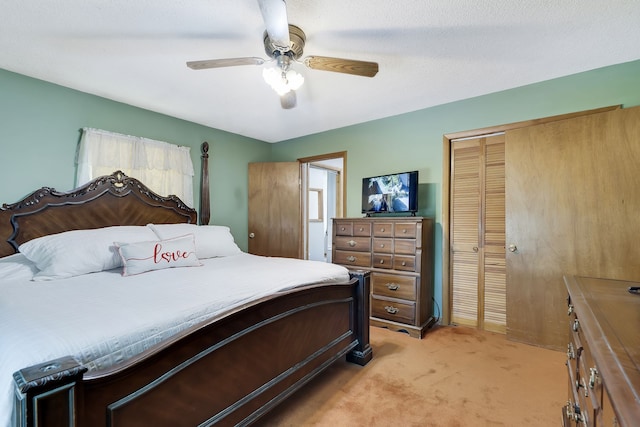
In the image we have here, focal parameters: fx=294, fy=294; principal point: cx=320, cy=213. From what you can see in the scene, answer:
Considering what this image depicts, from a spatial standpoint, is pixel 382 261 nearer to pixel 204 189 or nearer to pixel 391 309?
pixel 391 309

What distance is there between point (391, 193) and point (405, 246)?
0.67 m

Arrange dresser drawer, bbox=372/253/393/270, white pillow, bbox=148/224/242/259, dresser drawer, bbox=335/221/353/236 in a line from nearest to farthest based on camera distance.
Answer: white pillow, bbox=148/224/242/259
dresser drawer, bbox=372/253/393/270
dresser drawer, bbox=335/221/353/236

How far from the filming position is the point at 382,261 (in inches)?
120

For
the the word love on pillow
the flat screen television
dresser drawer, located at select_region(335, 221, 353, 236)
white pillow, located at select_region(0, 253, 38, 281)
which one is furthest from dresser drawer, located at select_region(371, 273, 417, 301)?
white pillow, located at select_region(0, 253, 38, 281)

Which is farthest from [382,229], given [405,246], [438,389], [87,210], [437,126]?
[87,210]

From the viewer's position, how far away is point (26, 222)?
7.76 feet

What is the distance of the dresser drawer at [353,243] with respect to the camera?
3.16 metres

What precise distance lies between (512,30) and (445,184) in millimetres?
1524

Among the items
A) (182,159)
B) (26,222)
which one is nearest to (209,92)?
(182,159)

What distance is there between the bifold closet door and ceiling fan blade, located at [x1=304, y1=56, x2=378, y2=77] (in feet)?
5.63

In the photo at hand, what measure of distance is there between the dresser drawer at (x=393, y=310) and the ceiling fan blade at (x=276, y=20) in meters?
2.44

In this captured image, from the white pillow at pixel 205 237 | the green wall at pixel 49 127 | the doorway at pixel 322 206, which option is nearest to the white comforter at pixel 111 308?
the white pillow at pixel 205 237

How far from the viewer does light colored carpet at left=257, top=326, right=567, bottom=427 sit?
1.66 meters

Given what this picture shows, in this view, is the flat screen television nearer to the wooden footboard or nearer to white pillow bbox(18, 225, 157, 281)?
the wooden footboard
